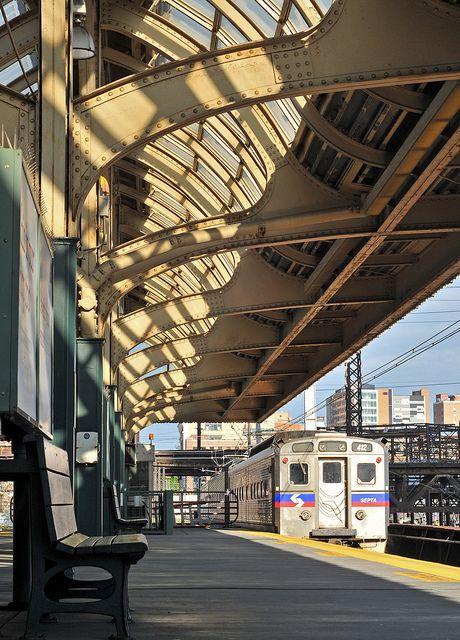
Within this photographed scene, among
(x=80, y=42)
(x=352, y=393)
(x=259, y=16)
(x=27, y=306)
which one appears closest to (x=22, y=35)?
(x=80, y=42)

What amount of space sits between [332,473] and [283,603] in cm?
1750

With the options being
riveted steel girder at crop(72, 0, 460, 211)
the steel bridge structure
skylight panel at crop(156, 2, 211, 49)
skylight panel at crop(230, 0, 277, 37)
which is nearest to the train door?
the steel bridge structure

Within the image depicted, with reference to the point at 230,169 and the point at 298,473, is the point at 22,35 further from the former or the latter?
the point at 298,473

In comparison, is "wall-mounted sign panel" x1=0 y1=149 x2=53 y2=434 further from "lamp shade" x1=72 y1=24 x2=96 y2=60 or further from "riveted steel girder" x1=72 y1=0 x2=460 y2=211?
"lamp shade" x1=72 y1=24 x2=96 y2=60

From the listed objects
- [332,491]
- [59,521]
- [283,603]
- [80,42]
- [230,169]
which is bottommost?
[332,491]

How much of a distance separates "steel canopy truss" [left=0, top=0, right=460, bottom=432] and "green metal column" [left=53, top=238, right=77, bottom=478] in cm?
51

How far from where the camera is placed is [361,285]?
924 inches

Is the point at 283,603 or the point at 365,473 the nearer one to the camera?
the point at 283,603

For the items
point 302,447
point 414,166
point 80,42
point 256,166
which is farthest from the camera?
point 302,447

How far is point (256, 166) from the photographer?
59.1ft

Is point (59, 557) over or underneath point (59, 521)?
underneath

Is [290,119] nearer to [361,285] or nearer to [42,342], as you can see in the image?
[361,285]

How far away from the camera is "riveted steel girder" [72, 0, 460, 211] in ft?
35.1

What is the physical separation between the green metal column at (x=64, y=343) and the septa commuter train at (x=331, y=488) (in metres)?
14.3
